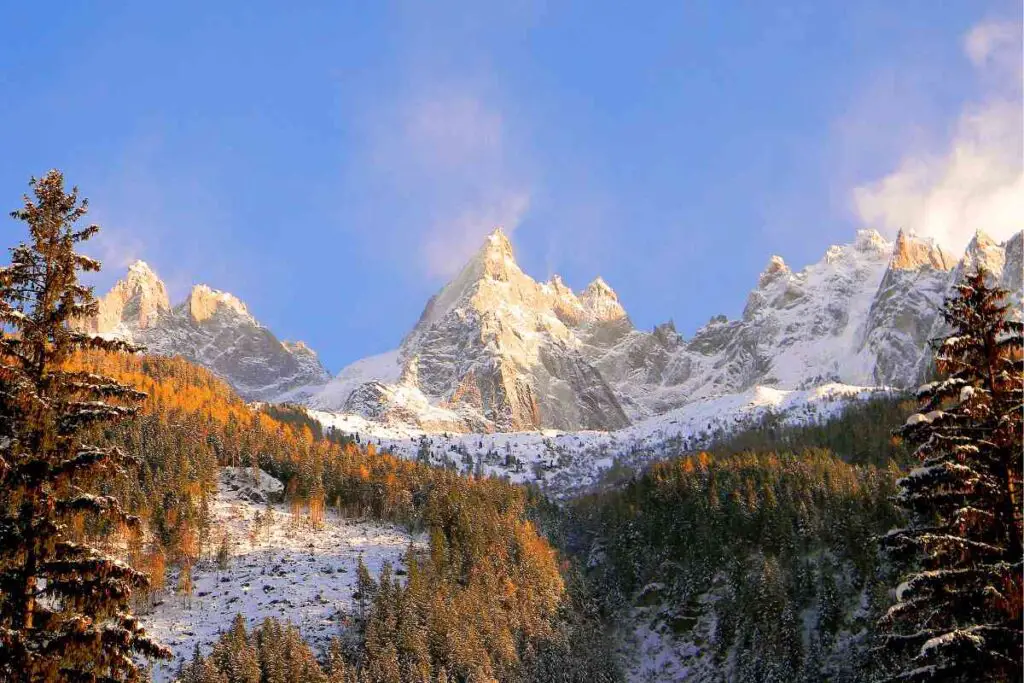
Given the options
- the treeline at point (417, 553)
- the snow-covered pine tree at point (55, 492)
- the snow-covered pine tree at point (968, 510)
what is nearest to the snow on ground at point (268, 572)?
the treeline at point (417, 553)

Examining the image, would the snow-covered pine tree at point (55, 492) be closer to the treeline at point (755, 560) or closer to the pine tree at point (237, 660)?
the pine tree at point (237, 660)

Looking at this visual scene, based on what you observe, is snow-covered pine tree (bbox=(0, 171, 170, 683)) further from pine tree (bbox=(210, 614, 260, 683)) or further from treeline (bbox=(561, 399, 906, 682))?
treeline (bbox=(561, 399, 906, 682))

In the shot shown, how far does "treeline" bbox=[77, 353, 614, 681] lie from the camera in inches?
3964

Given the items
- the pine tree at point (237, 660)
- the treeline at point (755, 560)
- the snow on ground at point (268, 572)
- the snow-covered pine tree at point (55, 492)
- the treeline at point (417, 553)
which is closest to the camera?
the snow-covered pine tree at point (55, 492)

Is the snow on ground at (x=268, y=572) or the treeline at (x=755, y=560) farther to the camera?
the treeline at (x=755, y=560)

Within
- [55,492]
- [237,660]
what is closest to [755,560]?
[237,660]

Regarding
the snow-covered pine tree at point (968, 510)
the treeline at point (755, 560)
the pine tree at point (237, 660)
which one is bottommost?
the snow-covered pine tree at point (968, 510)

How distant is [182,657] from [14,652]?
8290 cm

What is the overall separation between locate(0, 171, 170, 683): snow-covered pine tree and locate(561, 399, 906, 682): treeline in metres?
100.0

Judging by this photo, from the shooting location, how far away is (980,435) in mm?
20719

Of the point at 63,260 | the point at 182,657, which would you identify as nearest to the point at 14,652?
the point at 63,260

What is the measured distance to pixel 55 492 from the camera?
756 inches

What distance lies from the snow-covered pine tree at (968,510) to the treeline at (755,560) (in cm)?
9063

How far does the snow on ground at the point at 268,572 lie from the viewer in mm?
101625
